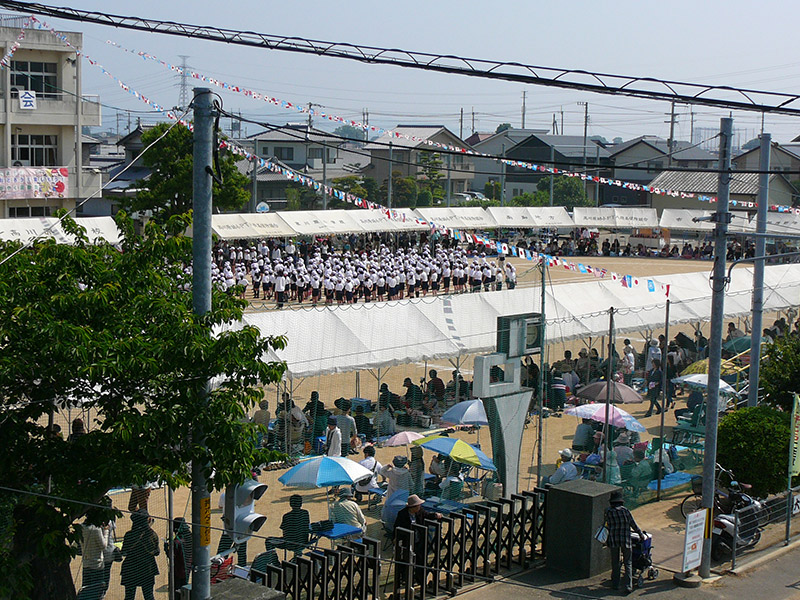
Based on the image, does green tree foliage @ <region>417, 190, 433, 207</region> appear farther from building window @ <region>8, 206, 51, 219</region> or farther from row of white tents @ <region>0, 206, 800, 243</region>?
building window @ <region>8, 206, 51, 219</region>

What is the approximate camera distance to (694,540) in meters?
12.3

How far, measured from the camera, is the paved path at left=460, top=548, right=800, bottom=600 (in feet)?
38.7

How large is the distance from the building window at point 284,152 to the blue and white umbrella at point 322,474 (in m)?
65.4

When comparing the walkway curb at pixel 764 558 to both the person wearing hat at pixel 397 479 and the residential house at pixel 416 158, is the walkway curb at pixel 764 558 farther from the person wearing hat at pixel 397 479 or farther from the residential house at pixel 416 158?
the residential house at pixel 416 158

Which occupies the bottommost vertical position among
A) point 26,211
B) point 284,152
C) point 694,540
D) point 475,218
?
point 694,540

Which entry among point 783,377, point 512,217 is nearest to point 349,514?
point 783,377

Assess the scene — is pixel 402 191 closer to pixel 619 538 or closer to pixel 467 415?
pixel 467 415

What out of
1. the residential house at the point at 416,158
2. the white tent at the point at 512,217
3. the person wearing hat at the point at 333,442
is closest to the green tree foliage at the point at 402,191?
the residential house at the point at 416,158

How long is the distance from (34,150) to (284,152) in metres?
35.5

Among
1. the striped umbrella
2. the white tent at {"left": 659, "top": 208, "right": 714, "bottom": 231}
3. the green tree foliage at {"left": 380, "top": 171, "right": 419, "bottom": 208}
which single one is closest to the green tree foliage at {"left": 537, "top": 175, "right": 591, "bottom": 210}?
the green tree foliage at {"left": 380, "top": 171, "right": 419, "bottom": 208}

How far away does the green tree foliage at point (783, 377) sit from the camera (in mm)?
16266

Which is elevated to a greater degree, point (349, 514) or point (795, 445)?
point (795, 445)

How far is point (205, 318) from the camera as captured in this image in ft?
27.1

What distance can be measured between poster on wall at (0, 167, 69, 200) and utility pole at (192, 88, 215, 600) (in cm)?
3436
